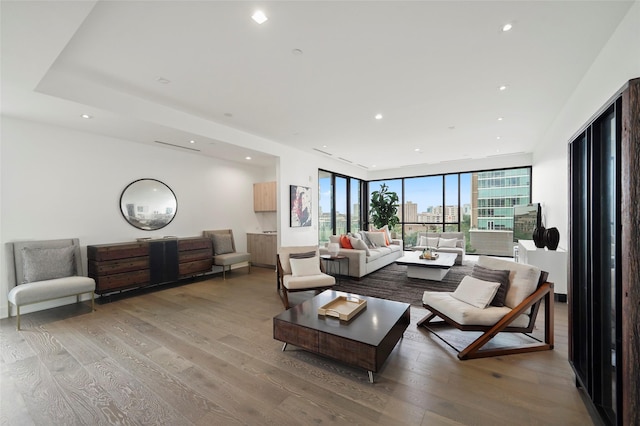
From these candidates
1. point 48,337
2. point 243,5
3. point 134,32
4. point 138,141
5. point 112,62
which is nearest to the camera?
point 243,5

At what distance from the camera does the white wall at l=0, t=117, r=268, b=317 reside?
3662mm

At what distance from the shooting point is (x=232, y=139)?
488 centimetres

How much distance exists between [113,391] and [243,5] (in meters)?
3.12

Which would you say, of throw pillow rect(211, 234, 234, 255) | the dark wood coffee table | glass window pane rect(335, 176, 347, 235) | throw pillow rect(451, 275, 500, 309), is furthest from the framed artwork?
throw pillow rect(451, 275, 500, 309)

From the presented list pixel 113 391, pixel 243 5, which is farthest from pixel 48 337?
pixel 243 5

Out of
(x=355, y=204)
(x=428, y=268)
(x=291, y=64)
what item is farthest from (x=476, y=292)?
(x=355, y=204)

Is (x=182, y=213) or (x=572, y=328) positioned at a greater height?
(x=182, y=213)

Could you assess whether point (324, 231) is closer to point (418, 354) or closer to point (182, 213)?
point (182, 213)

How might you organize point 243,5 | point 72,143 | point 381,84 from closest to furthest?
point 243,5 < point 381,84 < point 72,143

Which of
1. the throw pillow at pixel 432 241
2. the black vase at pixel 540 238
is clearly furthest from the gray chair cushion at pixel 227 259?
the black vase at pixel 540 238

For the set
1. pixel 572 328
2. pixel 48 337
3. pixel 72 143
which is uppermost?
pixel 72 143

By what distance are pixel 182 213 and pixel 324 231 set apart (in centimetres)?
382

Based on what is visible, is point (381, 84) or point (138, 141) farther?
point (138, 141)

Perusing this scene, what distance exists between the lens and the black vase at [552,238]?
13.0ft
